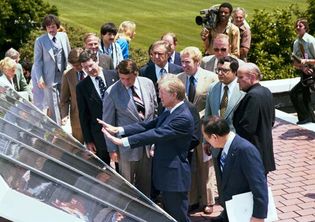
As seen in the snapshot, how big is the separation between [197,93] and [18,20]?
1429 cm

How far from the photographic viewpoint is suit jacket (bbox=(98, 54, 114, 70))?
743cm

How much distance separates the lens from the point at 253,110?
18.6 feet

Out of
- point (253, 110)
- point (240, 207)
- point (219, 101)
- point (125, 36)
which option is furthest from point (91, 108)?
point (125, 36)

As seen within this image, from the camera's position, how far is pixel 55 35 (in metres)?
8.55

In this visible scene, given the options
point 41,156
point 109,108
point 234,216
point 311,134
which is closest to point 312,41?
point 311,134

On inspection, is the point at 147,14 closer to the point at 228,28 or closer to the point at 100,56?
the point at 228,28

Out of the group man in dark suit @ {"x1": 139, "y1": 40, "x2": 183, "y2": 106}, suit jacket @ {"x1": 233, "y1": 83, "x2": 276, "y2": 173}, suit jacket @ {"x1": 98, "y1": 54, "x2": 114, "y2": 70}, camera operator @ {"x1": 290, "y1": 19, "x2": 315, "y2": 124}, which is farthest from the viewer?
camera operator @ {"x1": 290, "y1": 19, "x2": 315, "y2": 124}

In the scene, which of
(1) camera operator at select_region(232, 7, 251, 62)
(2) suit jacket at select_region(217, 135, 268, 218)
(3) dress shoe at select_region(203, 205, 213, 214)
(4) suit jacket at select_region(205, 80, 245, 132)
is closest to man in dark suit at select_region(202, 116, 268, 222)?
(2) suit jacket at select_region(217, 135, 268, 218)

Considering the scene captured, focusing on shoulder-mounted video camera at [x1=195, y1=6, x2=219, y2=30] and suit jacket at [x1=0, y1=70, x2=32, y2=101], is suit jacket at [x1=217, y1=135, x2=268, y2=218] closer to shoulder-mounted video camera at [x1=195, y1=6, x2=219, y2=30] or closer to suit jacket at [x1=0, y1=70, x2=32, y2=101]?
shoulder-mounted video camera at [x1=195, y1=6, x2=219, y2=30]

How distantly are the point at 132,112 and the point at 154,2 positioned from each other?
95.1 feet

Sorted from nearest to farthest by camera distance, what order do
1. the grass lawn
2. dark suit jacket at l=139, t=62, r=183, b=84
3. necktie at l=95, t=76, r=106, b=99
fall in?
necktie at l=95, t=76, r=106, b=99
dark suit jacket at l=139, t=62, r=183, b=84
the grass lawn

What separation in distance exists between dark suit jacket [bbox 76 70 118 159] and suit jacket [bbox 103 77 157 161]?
45cm

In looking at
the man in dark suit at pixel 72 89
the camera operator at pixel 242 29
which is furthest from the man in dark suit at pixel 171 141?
the camera operator at pixel 242 29

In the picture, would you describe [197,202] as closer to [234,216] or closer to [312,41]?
[234,216]
